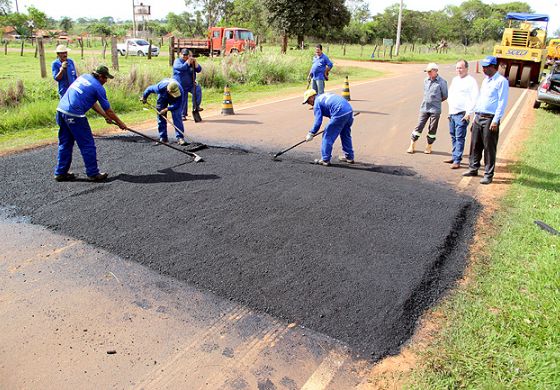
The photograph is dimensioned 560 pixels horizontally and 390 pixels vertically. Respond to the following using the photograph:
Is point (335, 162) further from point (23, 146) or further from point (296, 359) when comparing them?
point (23, 146)

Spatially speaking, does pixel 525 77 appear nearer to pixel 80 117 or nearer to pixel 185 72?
pixel 185 72

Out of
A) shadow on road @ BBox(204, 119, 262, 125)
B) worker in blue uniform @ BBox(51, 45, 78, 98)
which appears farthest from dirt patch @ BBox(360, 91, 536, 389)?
worker in blue uniform @ BBox(51, 45, 78, 98)

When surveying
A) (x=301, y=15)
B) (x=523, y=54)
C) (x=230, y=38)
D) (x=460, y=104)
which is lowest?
(x=460, y=104)

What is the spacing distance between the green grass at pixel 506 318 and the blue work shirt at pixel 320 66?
320 inches

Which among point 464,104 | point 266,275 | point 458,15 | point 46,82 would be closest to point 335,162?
point 464,104

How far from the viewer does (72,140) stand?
20.2ft

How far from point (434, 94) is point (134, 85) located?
901 cm

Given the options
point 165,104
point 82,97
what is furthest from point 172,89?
point 82,97

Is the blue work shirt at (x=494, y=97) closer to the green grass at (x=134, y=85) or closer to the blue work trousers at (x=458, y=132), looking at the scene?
the blue work trousers at (x=458, y=132)

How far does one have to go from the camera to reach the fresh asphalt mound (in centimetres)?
359

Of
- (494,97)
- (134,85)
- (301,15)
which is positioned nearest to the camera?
(494,97)

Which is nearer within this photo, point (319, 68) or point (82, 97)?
point (82, 97)

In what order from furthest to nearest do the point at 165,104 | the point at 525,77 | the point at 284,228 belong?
the point at 525,77, the point at 165,104, the point at 284,228

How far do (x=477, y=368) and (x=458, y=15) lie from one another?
89482mm
